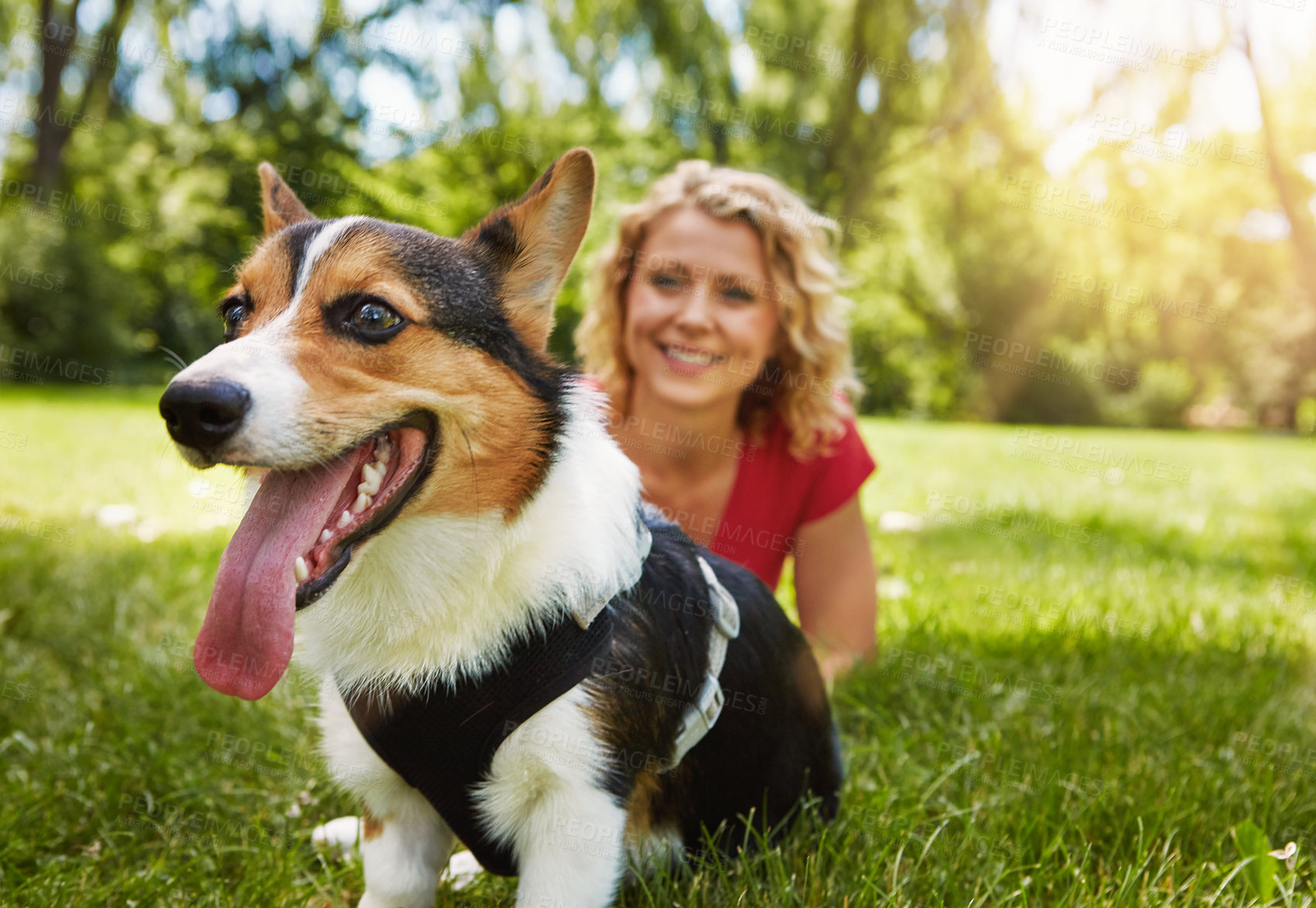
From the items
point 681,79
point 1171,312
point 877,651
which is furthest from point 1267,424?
point 877,651

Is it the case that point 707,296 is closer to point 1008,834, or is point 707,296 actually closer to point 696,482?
point 696,482

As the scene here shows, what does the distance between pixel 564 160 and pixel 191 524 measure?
4672 millimetres

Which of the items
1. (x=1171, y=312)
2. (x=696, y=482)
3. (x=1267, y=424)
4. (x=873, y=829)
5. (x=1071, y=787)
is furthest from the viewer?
(x=1267, y=424)

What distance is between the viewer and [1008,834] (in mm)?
2346

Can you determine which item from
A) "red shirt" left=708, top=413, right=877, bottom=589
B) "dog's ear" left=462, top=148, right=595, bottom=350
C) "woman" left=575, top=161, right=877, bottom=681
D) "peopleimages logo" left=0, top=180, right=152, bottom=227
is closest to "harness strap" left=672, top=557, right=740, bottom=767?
"dog's ear" left=462, top=148, right=595, bottom=350

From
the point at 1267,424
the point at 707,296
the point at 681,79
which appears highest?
the point at 681,79

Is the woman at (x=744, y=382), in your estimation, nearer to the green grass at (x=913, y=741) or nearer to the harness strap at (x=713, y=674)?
the green grass at (x=913, y=741)

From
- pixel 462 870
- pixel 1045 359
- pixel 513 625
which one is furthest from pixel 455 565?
pixel 1045 359

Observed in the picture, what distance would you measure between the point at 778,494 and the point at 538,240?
2031 millimetres

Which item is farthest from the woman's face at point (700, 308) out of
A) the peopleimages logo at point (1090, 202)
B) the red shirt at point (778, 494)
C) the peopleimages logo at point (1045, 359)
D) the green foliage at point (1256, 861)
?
the peopleimages logo at point (1045, 359)

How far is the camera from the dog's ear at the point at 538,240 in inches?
78.6

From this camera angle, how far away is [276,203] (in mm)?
2242

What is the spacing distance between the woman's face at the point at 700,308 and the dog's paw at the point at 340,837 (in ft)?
6.17

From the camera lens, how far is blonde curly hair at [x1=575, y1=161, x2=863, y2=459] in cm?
369
